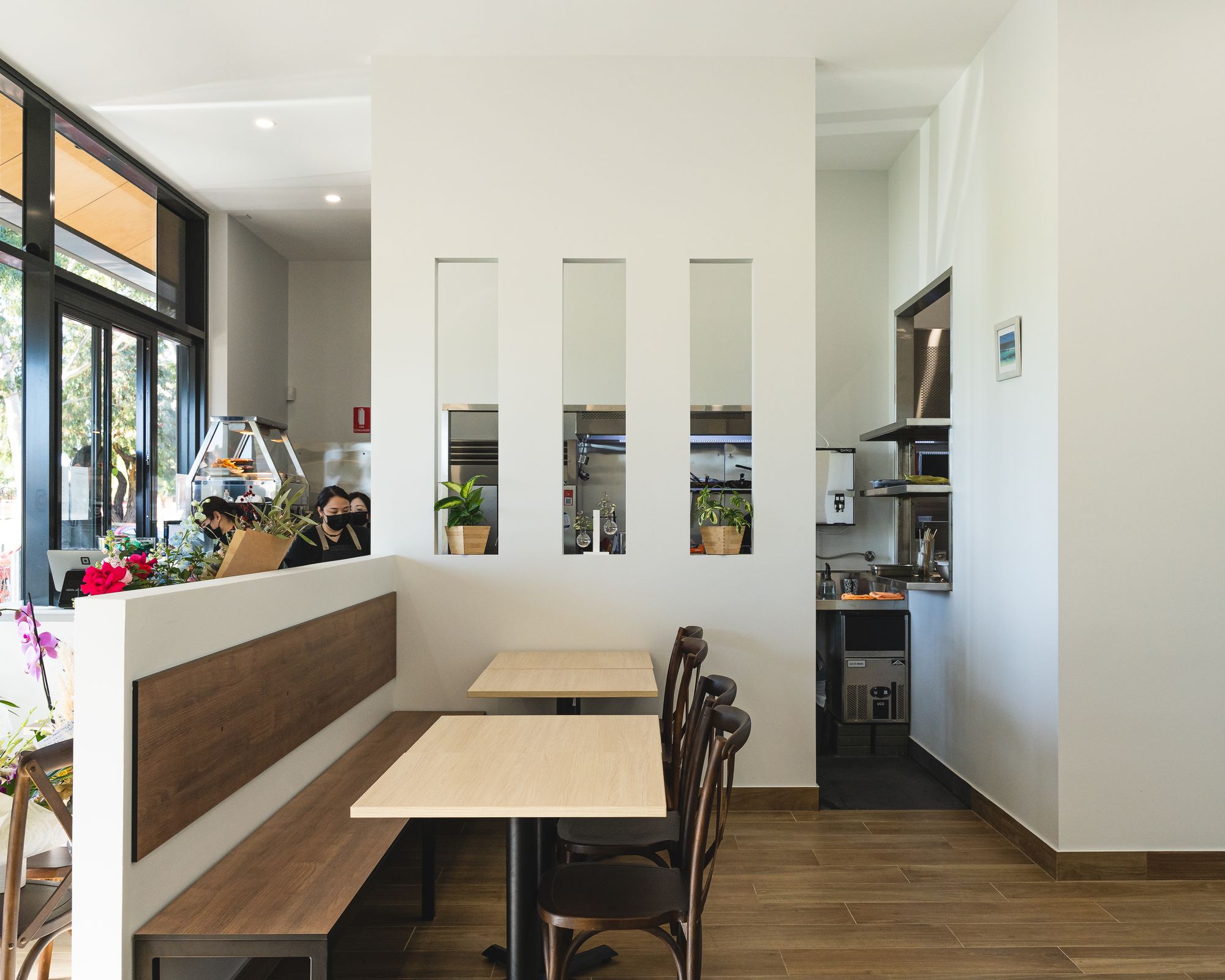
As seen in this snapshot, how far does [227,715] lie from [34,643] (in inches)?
19.4

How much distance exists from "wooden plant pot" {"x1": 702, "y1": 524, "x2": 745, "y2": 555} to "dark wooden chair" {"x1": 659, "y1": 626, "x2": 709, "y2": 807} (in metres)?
0.59

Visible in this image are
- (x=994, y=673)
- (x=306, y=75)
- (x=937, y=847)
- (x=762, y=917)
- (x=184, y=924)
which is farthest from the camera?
(x=306, y=75)

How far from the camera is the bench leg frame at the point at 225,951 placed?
6.02 ft

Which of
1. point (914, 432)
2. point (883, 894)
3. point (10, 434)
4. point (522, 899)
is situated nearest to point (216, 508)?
point (522, 899)

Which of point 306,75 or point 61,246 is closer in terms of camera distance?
point 306,75

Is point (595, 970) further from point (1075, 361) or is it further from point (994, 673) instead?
point (1075, 361)

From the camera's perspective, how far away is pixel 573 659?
3803 millimetres

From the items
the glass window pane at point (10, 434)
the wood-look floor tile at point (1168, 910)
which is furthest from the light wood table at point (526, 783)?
the glass window pane at point (10, 434)

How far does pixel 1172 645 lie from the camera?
3.33 meters

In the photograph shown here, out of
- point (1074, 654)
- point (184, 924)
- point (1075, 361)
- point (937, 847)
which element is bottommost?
point (937, 847)

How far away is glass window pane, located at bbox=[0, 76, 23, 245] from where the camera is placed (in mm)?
4484

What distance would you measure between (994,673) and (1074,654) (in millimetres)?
651

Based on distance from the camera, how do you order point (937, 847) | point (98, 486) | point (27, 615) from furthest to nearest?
point (98, 486) < point (937, 847) < point (27, 615)

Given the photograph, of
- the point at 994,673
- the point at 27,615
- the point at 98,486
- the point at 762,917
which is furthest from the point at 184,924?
the point at 98,486
